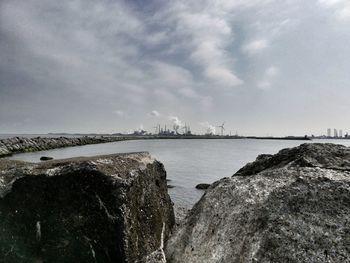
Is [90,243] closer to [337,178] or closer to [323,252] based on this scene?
[323,252]

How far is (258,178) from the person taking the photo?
14.9 ft

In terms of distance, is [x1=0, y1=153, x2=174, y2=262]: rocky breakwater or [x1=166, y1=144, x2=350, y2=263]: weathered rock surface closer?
[x1=166, y1=144, x2=350, y2=263]: weathered rock surface

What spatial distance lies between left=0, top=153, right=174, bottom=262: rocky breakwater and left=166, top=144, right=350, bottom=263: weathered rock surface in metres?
0.75

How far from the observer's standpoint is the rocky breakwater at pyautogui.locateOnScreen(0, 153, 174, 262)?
4.71 metres

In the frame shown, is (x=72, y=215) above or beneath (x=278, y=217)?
beneath

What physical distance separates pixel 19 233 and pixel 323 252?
13.4 feet

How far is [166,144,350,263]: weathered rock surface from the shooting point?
3338 millimetres

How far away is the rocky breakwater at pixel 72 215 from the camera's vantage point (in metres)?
4.71

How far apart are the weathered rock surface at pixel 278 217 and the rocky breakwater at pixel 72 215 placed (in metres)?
0.75

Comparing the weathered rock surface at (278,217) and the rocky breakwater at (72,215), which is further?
the rocky breakwater at (72,215)

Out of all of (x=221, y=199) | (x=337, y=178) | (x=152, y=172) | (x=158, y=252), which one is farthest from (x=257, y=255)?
(x=152, y=172)

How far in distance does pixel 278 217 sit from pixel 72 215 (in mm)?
2848

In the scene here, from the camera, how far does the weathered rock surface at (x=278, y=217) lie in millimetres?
3338

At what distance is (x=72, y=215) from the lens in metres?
4.83
